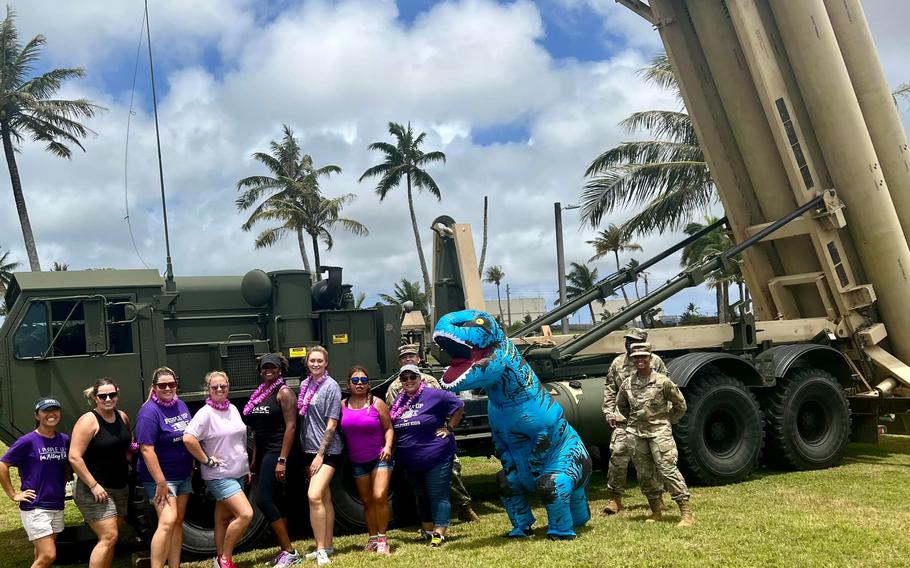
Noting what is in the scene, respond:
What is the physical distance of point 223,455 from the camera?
5355 millimetres

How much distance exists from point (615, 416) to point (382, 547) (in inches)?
84.5

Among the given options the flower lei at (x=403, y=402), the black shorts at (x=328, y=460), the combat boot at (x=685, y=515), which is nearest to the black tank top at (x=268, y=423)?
the black shorts at (x=328, y=460)

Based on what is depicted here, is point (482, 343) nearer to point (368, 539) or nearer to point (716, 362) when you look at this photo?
point (368, 539)

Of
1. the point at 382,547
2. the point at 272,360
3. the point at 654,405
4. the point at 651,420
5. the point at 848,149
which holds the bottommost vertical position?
the point at 382,547

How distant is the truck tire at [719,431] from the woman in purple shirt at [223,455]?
431cm

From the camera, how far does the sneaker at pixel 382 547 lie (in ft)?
18.8

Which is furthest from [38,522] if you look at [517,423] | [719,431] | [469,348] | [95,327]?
[719,431]

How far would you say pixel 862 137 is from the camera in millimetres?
8695

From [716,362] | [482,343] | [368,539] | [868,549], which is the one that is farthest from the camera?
[716,362]

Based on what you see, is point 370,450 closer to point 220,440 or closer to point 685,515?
point 220,440

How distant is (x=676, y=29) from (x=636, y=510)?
5.53 m

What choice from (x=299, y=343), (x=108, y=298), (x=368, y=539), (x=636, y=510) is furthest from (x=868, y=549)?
(x=108, y=298)

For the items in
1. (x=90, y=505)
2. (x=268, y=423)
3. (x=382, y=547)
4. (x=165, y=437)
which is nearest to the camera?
(x=90, y=505)

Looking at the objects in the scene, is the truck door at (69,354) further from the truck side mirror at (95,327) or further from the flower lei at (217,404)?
the flower lei at (217,404)
